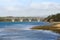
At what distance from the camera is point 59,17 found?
189625 mm

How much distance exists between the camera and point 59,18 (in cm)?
19088

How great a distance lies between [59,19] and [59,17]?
246cm

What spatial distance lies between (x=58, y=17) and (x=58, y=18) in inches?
50.0

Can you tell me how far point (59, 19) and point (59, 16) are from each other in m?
5.78

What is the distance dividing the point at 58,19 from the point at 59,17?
287cm

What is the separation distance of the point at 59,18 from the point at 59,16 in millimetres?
2853

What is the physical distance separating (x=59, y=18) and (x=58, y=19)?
3529mm

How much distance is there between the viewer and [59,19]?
188000mm

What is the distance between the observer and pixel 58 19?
616ft

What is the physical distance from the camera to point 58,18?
192m

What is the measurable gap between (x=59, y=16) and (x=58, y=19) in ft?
20.3

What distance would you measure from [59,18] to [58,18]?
1044 mm

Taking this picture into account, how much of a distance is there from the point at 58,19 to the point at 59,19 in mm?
975
